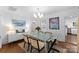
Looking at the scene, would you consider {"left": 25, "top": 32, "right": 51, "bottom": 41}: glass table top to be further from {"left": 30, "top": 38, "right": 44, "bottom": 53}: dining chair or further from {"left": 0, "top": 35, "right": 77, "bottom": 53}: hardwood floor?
{"left": 0, "top": 35, "right": 77, "bottom": 53}: hardwood floor

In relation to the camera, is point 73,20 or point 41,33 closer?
point 73,20

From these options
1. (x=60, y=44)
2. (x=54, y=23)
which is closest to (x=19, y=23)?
(x=54, y=23)

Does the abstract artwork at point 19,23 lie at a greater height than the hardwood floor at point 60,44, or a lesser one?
greater

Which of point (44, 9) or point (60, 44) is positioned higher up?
point (44, 9)

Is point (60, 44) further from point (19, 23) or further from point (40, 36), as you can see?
point (19, 23)

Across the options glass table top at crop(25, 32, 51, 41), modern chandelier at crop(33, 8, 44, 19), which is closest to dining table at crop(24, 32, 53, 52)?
glass table top at crop(25, 32, 51, 41)

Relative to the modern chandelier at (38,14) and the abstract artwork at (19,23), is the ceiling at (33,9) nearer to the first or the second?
the modern chandelier at (38,14)

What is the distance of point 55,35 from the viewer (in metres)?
1.67

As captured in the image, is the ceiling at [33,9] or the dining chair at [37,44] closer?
the ceiling at [33,9]

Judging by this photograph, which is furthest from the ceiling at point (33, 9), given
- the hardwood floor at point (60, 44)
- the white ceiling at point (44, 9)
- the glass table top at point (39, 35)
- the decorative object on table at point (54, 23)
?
the hardwood floor at point (60, 44)

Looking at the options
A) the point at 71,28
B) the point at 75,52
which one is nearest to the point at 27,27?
the point at 71,28

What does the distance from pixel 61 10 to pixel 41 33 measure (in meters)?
0.53
